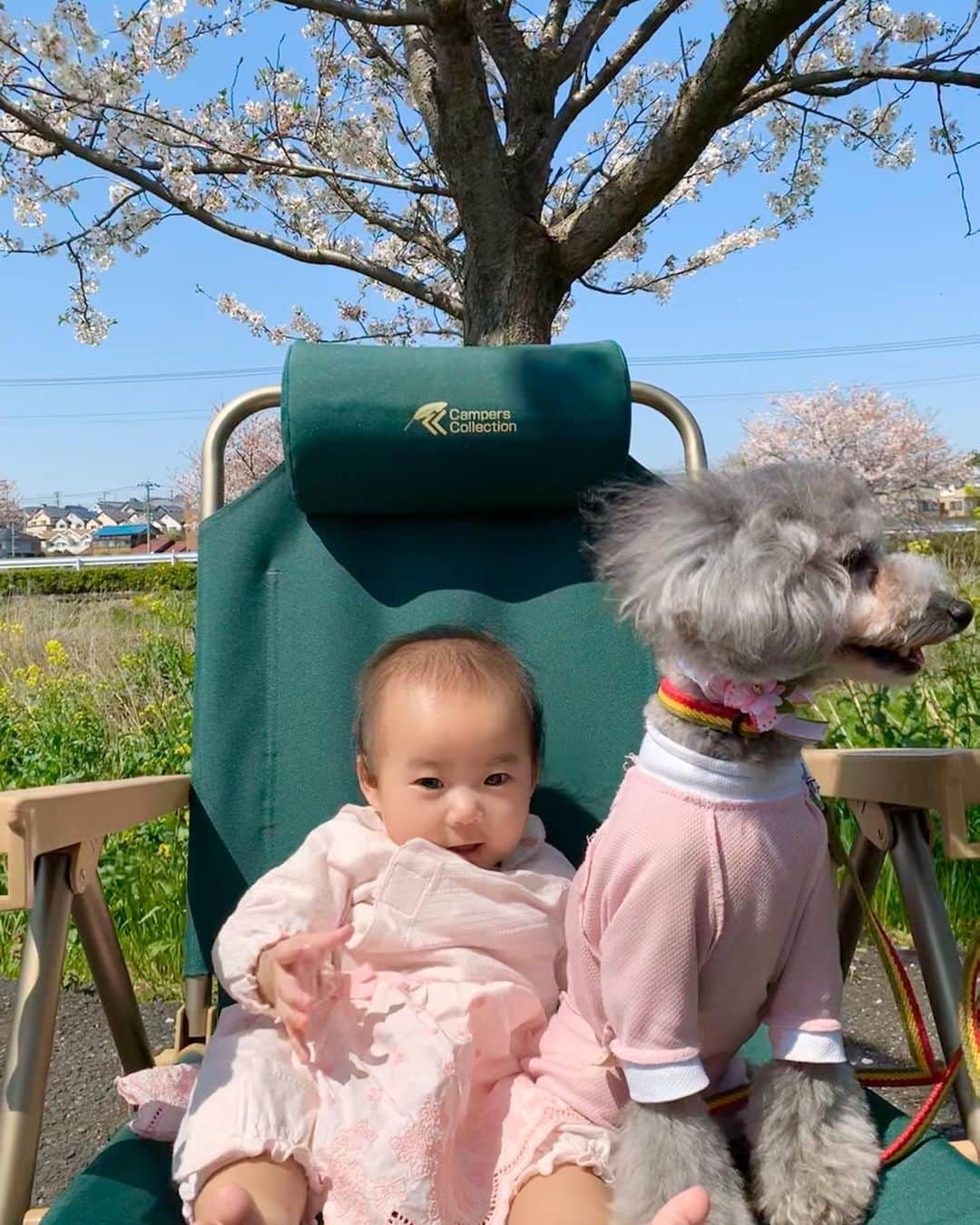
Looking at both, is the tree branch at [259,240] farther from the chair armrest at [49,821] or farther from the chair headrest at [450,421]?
the chair armrest at [49,821]

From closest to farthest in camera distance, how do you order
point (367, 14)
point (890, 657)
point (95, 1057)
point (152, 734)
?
point (890, 657) < point (95, 1057) < point (367, 14) < point (152, 734)

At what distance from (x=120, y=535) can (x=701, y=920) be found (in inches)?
2668

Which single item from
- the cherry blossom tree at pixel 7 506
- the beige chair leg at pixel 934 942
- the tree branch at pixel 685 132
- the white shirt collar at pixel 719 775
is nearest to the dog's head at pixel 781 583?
the white shirt collar at pixel 719 775

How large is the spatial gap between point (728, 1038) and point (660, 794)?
0.37 metres

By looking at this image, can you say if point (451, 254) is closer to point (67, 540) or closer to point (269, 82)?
point (269, 82)

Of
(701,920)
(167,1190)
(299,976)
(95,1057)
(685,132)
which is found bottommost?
(95,1057)

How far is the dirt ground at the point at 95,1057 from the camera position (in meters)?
2.29

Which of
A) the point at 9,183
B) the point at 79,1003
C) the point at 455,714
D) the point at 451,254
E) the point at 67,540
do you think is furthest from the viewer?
the point at 67,540

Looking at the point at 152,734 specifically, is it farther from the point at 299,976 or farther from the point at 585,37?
the point at 585,37

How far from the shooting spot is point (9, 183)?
789 cm

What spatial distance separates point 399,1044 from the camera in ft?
4.99

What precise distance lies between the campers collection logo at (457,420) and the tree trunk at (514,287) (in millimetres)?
2475

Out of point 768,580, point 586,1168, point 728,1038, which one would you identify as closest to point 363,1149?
point 586,1168

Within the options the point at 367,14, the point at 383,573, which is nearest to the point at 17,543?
the point at 367,14
